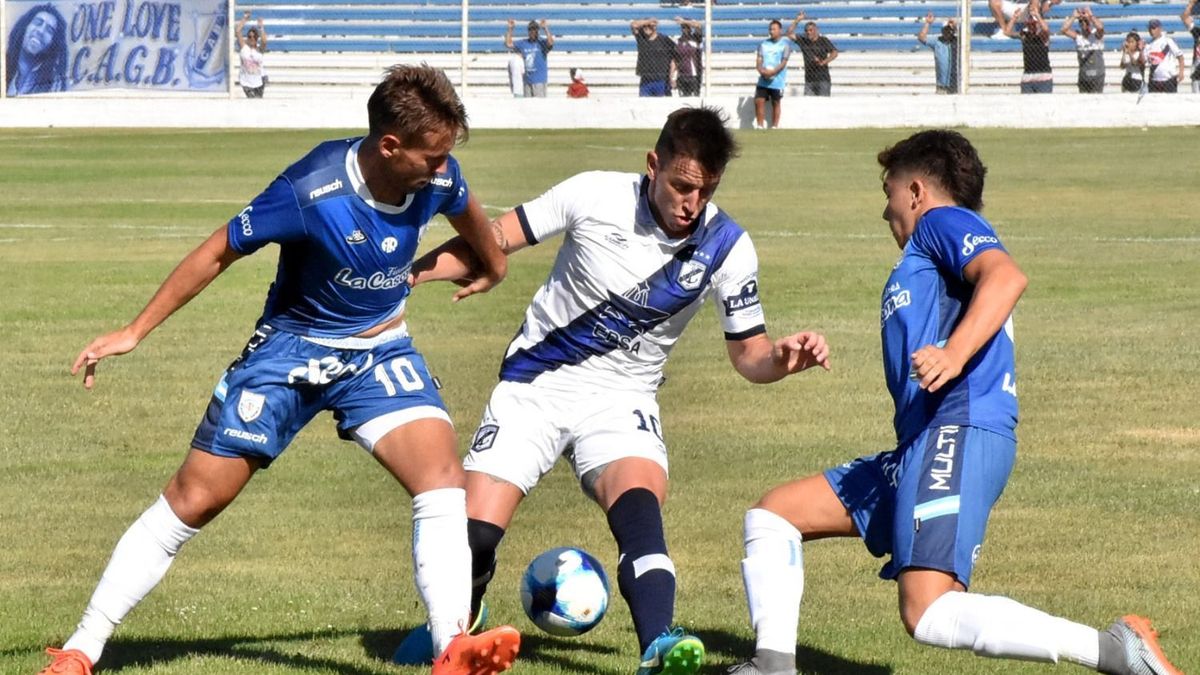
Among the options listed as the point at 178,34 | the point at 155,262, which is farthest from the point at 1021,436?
the point at 178,34

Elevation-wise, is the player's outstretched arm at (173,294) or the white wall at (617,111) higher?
the player's outstretched arm at (173,294)

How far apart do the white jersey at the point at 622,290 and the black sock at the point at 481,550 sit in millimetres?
606

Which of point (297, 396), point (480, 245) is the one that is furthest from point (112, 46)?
point (297, 396)

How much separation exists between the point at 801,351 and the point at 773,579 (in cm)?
80

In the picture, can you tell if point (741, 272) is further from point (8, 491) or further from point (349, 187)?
point (8, 491)

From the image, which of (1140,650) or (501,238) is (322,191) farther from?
(1140,650)

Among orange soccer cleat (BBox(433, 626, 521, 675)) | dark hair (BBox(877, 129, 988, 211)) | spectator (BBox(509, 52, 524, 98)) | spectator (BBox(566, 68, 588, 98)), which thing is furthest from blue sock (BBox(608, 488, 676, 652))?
spectator (BBox(509, 52, 524, 98))

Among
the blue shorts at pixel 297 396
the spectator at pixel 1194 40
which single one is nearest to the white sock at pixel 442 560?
the blue shorts at pixel 297 396

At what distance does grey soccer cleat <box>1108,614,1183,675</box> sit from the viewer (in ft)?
17.7

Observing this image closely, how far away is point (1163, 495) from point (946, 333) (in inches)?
150

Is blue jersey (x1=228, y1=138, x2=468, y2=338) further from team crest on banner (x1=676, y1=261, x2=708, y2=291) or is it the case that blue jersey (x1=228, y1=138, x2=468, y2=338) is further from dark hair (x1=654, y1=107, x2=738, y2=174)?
team crest on banner (x1=676, y1=261, x2=708, y2=291)

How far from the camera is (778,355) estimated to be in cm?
627

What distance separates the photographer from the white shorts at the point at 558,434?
6527 millimetres

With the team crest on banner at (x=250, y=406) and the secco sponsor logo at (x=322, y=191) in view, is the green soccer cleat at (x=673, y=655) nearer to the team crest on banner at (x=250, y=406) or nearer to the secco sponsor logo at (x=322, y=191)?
the team crest on banner at (x=250, y=406)
